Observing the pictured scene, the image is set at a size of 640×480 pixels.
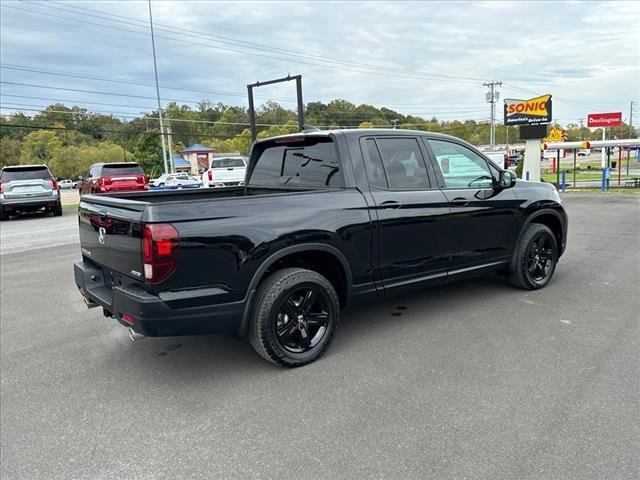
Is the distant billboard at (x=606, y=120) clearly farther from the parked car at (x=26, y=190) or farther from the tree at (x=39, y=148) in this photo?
the tree at (x=39, y=148)

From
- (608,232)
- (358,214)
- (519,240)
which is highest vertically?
(358,214)

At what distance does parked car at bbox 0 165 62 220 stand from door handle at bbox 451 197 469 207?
1439 cm

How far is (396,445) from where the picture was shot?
2.67 m

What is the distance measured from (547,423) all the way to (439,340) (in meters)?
1.38

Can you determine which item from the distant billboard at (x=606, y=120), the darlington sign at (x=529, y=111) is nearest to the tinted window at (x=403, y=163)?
the darlington sign at (x=529, y=111)

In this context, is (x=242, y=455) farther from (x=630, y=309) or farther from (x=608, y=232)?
(x=608, y=232)

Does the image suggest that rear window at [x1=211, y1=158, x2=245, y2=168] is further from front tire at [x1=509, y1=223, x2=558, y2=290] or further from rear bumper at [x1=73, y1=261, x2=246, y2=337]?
rear bumper at [x1=73, y1=261, x2=246, y2=337]

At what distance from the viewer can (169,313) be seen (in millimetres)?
3143

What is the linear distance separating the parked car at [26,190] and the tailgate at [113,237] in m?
12.8

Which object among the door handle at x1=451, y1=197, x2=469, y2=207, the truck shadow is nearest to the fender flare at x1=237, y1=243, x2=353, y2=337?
the truck shadow

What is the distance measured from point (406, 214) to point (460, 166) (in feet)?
3.30

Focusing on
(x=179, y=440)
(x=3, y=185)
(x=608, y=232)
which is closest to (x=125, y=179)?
(x=3, y=185)

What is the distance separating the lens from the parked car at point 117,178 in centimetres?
1752

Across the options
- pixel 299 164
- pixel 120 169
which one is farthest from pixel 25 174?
pixel 299 164
